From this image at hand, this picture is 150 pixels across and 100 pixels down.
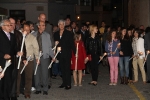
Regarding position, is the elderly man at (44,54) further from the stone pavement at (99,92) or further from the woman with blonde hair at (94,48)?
the woman with blonde hair at (94,48)

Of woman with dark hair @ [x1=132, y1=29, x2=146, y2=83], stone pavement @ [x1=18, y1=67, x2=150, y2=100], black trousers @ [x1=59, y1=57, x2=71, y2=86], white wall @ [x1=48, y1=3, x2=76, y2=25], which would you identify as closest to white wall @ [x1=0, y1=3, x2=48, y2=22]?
white wall @ [x1=48, y1=3, x2=76, y2=25]

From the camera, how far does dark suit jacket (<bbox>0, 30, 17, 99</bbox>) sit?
10594mm

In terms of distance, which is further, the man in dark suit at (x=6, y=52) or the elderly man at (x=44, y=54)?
the elderly man at (x=44, y=54)

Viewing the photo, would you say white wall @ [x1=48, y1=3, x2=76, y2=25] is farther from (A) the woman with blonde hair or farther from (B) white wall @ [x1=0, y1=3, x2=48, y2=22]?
(A) the woman with blonde hair

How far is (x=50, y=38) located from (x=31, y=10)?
843 inches

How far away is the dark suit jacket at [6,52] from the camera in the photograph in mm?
10594

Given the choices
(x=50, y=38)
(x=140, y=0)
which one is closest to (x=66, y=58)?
(x=50, y=38)

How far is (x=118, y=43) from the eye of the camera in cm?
1446

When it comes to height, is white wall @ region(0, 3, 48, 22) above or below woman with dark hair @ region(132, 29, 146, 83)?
above

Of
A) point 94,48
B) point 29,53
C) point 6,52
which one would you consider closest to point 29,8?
point 94,48

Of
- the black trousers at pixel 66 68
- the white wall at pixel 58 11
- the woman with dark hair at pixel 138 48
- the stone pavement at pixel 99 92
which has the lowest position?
the stone pavement at pixel 99 92

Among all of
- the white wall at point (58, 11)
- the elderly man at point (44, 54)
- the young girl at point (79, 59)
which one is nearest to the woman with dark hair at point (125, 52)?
the young girl at point (79, 59)

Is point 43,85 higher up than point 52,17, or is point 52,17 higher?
point 52,17

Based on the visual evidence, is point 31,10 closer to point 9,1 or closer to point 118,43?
point 9,1
